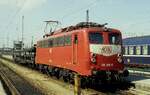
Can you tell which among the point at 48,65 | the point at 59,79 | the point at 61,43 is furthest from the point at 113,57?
the point at 48,65

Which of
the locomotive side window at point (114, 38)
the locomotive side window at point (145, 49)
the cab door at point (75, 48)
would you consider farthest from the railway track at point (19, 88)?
the locomotive side window at point (145, 49)

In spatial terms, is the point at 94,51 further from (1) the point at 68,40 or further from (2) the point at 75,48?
(1) the point at 68,40

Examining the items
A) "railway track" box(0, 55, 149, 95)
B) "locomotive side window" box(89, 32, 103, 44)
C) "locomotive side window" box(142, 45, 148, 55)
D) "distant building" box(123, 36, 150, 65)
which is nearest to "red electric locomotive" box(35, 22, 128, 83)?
"locomotive side window" box(89, 32, 103, 44)

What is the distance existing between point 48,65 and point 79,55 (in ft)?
31.1

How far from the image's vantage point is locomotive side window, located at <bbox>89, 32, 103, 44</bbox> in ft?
62.6

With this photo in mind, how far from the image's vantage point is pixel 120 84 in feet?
67.5

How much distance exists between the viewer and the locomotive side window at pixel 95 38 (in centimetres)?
1909

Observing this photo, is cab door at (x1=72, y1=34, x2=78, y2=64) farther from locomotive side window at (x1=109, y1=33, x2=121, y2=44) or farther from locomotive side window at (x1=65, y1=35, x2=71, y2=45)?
locomotive side window at (x1=109, y1=33, x2=121, y2=44)

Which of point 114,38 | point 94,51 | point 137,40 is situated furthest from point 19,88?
point 137,40

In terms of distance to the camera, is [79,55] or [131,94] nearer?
[131,94]

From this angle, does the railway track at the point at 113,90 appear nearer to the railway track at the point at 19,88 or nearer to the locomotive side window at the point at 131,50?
the railway track at the point at 19,88

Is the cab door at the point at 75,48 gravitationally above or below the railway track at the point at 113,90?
above

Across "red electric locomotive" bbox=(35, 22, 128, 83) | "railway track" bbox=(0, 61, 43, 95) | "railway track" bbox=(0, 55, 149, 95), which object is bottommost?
"railway track" bbox=(0, 61, 43, 95)

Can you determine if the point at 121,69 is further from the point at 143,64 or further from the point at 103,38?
the point at 143,64
